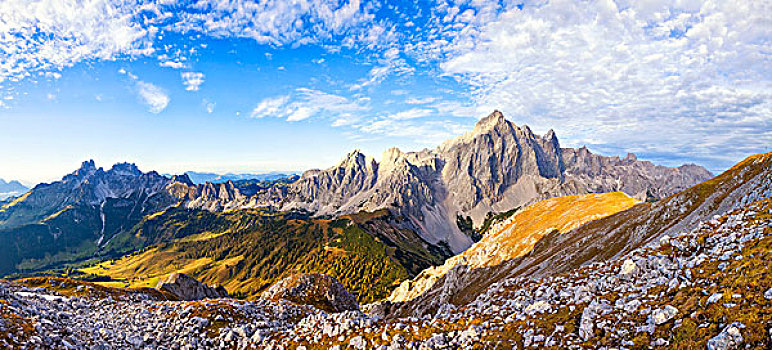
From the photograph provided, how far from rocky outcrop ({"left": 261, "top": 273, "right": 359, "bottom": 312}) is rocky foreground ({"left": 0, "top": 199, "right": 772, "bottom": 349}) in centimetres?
3295

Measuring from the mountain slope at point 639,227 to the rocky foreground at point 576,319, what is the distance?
3755 centimetres

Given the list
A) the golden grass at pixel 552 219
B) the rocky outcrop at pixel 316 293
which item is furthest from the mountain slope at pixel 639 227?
the rocky outcrop at pixel 316 293

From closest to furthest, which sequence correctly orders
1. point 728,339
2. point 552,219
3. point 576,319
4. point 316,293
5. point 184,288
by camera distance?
point 728,339, point 576,319, point 316,293, point 184,288, point 552,219

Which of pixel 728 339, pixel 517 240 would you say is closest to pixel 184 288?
pixel 728 339

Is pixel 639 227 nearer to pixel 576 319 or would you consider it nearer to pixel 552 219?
pixel 552 219

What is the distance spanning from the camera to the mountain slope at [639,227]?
4975 centimetres

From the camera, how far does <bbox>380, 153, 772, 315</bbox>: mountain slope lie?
163 feet

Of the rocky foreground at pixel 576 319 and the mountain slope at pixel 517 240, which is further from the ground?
the rocky foreground at pixel 576 319

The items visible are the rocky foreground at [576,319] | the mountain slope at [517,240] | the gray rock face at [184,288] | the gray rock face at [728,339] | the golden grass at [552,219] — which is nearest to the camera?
the gray rock face at [728,339]

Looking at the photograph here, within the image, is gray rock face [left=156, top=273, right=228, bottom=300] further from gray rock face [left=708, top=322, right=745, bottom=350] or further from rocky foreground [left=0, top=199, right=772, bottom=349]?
gray rock face [left=708, top=322, right=745, bottom=350]

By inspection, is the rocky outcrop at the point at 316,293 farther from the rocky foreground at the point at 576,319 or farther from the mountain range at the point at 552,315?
the rocky foreground at the point at 576,319

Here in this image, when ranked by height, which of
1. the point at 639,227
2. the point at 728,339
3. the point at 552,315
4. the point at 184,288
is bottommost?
the point at 184,288

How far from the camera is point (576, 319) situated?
15.6 metres

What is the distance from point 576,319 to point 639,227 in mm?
63966
